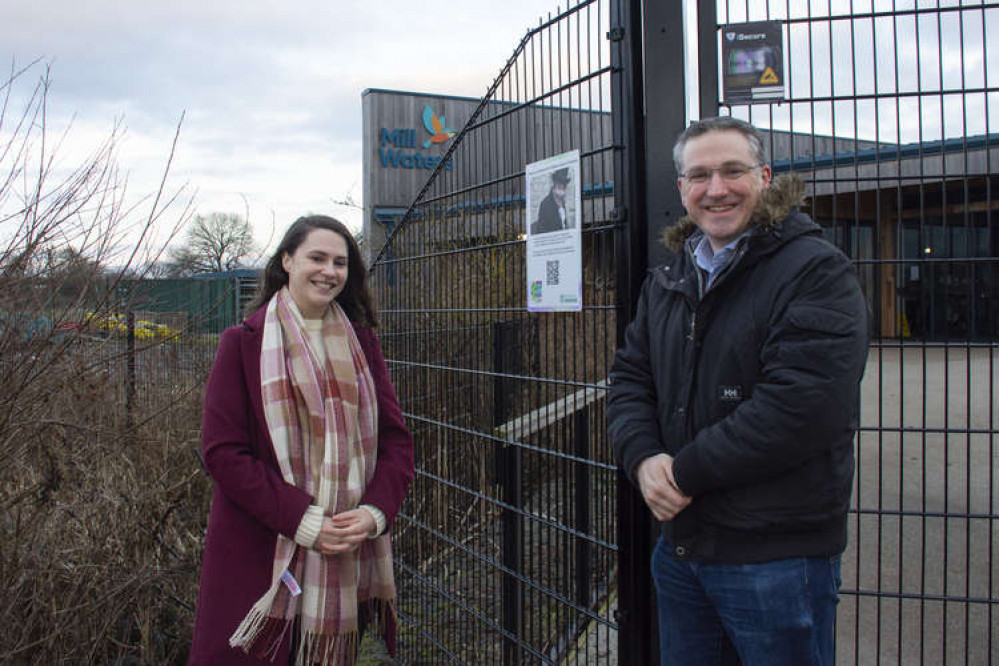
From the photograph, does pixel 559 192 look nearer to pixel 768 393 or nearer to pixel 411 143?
pixel 768 393

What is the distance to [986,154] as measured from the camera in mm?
2145

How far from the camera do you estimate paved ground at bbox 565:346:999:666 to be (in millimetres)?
2164

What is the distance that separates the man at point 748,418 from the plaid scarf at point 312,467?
92 centimetres

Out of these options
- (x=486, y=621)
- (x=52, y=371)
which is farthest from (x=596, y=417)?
(x=52, y=371)

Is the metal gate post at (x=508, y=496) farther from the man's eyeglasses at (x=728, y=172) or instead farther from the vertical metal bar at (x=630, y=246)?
the man's eyeglasses at (x=728, y=172)

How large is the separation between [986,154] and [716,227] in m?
0.95

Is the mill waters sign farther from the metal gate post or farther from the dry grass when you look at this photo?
the metal gate post

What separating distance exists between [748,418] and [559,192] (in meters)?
1.16

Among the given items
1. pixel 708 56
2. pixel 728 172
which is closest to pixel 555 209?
pixel 708 56

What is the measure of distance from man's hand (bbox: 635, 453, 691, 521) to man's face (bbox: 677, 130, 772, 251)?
23.4 inches

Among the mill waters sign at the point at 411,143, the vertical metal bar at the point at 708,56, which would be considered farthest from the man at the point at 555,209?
the mill waters sign at the point at 411,143

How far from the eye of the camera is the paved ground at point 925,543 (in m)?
2.16

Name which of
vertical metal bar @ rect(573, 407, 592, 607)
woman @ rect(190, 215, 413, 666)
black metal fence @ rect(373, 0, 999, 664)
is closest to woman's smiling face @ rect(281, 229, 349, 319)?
woman @ rect(190, 215, 413, 666)

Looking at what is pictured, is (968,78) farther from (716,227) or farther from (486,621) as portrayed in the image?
(486,621)
